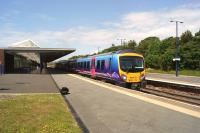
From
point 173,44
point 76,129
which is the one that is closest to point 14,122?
point 76,129

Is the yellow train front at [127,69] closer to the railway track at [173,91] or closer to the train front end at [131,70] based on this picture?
the train front end at [131,70]

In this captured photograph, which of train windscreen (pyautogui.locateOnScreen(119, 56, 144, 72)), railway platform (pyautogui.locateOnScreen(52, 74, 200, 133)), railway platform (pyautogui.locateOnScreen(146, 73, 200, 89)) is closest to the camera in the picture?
railway platform (pyautogui.locateOnScreen(52, 74, 200, 133))

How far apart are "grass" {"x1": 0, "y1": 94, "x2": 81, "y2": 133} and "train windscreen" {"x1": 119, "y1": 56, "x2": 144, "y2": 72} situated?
10775mm

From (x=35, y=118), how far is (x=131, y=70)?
1478 cm

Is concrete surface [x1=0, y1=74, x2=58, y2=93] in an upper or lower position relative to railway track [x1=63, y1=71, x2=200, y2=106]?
upper

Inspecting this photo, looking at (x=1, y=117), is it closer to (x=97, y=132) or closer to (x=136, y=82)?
(x=97, y=132)

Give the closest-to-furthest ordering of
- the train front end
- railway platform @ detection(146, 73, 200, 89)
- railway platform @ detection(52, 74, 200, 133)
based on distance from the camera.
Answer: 1. railway platform @ detection(52, 74, 200, 133)
2. the train front end
3. railway platform @ detection(146, 73, 200, 89)

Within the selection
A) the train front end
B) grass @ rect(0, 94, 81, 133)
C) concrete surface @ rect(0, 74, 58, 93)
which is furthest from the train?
grass @ rect(0, 94, 81, 133)

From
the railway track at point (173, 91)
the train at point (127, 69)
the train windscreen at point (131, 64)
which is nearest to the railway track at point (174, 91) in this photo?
the railway track at point (173, 91)

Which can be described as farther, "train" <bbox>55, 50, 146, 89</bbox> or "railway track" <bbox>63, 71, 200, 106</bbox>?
"train" <bbox>55, 50, 146, 89</bbox>

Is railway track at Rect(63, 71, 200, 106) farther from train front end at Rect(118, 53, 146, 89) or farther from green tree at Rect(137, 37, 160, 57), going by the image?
green tree at Rect(137, 37, 160, 57)

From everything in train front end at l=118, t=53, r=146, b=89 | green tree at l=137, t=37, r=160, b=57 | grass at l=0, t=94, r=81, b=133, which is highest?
green tree at l=137, t=37, r=160, b=57

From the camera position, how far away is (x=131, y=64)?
83.5 feet

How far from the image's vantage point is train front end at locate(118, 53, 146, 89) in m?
24.9
